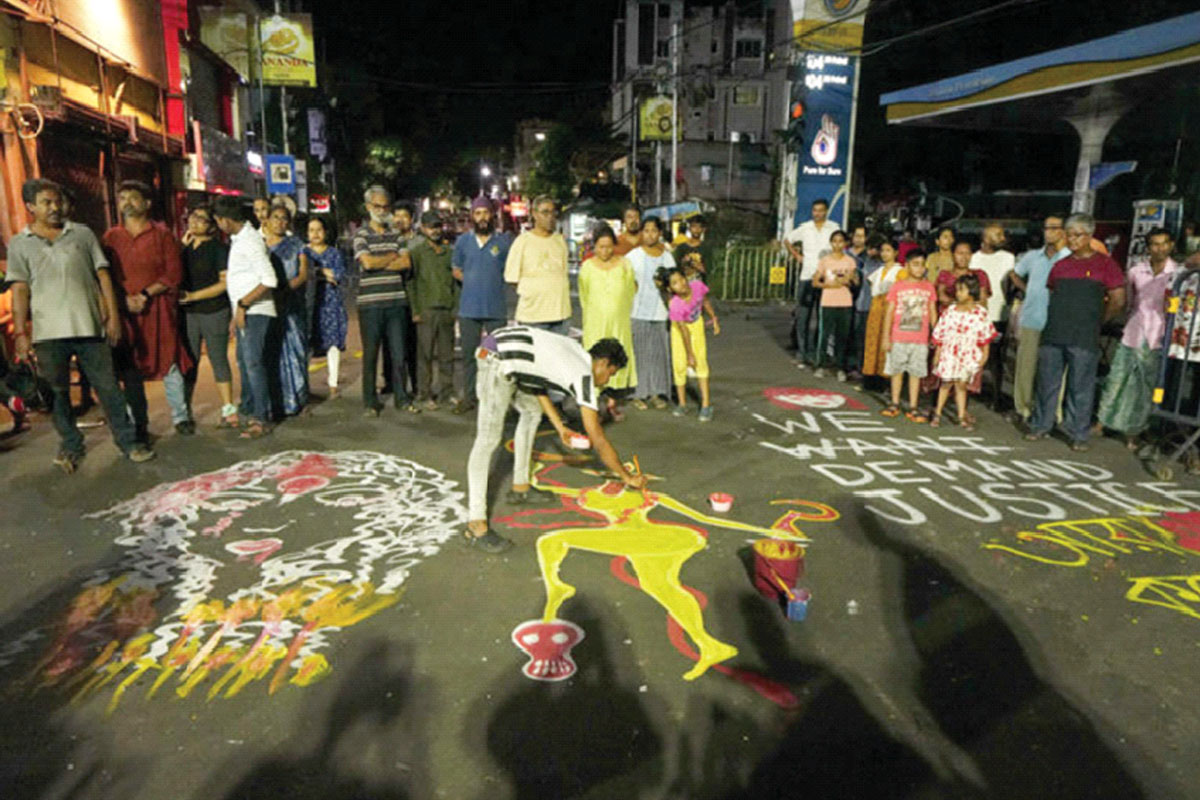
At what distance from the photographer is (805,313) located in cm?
1022

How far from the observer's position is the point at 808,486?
210 inches

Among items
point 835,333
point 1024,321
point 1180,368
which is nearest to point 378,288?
point 835,333

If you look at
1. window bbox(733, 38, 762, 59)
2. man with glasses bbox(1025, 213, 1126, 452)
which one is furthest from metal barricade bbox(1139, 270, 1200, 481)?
window bbox(733, 38, 762, 59)

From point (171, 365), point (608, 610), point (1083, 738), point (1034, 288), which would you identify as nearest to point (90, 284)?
point (171, 365)

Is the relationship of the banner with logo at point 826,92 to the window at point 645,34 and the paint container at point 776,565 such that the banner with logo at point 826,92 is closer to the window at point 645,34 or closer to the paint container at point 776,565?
the paint container at point 776,565

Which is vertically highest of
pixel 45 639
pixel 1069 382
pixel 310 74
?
pixel 310 74

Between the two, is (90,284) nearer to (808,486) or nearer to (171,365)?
(171,365)

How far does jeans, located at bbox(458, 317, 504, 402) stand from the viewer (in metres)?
7.16

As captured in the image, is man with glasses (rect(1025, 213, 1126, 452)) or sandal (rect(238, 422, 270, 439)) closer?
man with glasses (rect(1025, 213, 1126, 452))

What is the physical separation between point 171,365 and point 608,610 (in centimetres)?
460

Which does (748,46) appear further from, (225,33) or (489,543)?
(489,543)

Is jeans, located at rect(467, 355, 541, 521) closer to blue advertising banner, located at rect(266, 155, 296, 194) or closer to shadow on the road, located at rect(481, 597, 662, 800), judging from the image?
shadow on the road, located at rect(481, 597, 662, 800)

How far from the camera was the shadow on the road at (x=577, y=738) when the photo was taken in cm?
242

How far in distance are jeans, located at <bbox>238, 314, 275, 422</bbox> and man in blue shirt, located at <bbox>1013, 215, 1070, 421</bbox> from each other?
6.81 m
